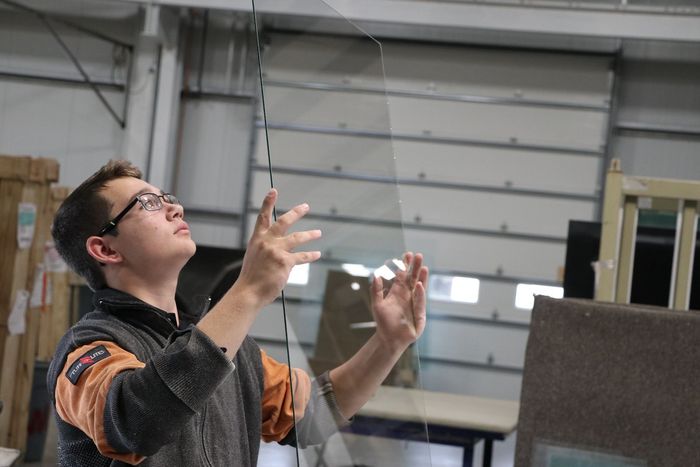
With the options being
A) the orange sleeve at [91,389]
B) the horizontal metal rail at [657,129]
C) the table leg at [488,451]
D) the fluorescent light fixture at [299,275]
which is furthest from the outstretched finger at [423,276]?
the horizontal metal rail at [657,129]

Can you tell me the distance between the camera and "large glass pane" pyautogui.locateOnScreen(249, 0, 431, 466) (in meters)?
1.48

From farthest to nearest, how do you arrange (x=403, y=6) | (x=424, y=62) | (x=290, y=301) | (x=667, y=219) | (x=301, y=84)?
(x=424, y=62) → (x=403, y=6) → (x=667, y=219) → (x=301, y=84) → (x=290, y=301)

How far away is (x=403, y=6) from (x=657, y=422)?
7.50m

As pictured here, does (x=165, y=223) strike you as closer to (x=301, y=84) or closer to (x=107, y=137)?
(x=301, y=84)

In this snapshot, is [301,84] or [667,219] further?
[667,219]

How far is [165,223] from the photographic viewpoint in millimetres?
1664

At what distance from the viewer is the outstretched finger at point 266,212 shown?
129 centimetres

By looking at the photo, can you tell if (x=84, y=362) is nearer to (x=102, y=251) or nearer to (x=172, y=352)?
(x=172, y=352)

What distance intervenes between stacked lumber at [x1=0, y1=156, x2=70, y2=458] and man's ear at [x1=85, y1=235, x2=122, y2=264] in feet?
12.3

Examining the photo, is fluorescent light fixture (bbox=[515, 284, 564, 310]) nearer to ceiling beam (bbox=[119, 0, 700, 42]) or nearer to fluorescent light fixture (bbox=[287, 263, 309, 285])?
ceiling beam (bbox=[119, 0, 700, 42])

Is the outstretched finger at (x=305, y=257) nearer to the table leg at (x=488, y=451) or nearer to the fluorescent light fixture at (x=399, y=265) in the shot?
the fluorescent light fixture at (x=399, y=265)

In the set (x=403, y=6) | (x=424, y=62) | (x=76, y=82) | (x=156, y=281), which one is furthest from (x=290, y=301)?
(x=76, y=82)

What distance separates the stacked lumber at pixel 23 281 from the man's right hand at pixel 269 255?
4.24m

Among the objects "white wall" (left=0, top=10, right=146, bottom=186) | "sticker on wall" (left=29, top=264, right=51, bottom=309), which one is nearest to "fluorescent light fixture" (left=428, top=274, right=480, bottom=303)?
"white wall" (left=0, top=10, right=146, bottom=186)
